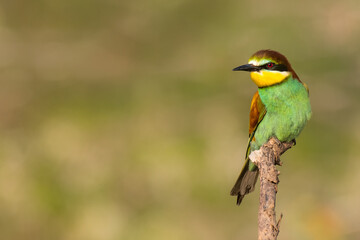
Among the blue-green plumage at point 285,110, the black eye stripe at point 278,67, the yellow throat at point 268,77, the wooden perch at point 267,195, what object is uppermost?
the black eye stripe at point 278,67

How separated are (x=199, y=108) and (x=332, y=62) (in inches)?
73.1

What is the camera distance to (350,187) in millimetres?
6059

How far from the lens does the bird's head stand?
350 cm

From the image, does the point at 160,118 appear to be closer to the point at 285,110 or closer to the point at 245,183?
the point at 245,183

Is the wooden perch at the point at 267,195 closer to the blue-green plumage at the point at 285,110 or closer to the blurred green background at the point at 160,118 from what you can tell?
the blue-green plumage at the point at 285,110

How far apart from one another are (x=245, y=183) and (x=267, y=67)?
69 cm

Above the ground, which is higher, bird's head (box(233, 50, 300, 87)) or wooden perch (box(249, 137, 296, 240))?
bird's head (box(233, 50, 300, 87))

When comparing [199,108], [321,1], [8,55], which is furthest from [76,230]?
[321,1]

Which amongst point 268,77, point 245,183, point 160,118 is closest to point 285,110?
point 268,77

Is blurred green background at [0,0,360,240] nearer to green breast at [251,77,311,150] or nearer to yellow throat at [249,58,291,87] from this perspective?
green breast at [251,77,311,150]

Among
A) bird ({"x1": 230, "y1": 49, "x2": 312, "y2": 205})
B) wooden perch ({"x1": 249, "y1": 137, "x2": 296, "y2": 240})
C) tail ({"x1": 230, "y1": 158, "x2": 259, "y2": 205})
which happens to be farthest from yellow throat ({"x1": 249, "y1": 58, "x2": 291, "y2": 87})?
wooden perch ({"x1": 249, "y1": 137, "x2": 296, "y2": 240})

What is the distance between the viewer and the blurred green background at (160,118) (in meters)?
5.88

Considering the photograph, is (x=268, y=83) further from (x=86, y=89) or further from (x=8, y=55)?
(x=8, y=55)

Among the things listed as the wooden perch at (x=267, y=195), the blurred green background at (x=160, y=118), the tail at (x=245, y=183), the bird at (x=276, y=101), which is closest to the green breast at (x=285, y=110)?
the bird at (x=276, y=101)
